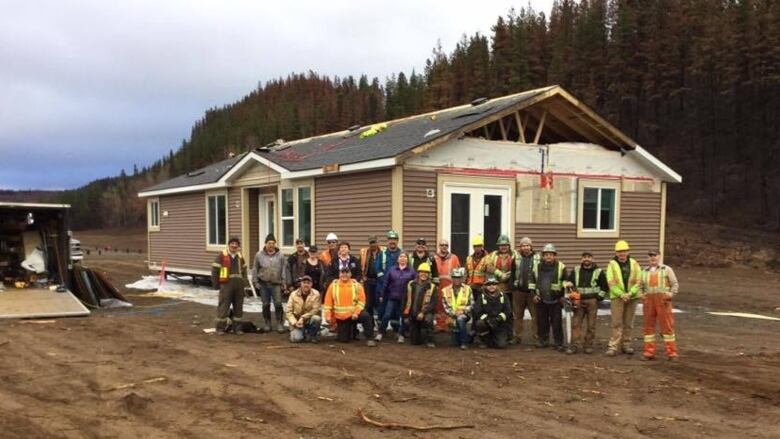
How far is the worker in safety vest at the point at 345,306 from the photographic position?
993cm

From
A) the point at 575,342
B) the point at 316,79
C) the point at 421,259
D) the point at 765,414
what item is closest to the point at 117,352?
the point at 421,259

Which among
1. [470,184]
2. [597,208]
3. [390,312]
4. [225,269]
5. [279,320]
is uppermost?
[470,184]

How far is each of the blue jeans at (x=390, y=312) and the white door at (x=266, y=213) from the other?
6.80 meters

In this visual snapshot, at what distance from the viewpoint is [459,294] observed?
9969 mm

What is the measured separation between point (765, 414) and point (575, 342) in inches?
133

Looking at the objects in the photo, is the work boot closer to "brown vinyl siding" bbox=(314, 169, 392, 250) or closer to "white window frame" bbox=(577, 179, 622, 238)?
"brown vinyl siding" bbox=(314, 169, 392, 250)

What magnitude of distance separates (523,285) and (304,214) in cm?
644

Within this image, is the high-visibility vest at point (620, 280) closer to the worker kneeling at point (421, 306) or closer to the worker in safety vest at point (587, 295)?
the worker in safety vest at point (587, 295)

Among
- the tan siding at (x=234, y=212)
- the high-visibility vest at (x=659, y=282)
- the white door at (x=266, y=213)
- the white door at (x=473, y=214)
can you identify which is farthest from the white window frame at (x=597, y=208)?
the tan siding at (x=234, y=212)

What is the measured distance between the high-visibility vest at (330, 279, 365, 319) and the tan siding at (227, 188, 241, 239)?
772cm

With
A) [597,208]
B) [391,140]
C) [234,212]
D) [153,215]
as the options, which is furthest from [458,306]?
[153,215]

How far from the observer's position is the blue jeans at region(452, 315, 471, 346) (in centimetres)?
971

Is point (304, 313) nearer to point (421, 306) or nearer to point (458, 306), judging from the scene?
point (421, 306)

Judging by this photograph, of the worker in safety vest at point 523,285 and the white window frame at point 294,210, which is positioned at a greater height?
the white window frame at point 294,210
